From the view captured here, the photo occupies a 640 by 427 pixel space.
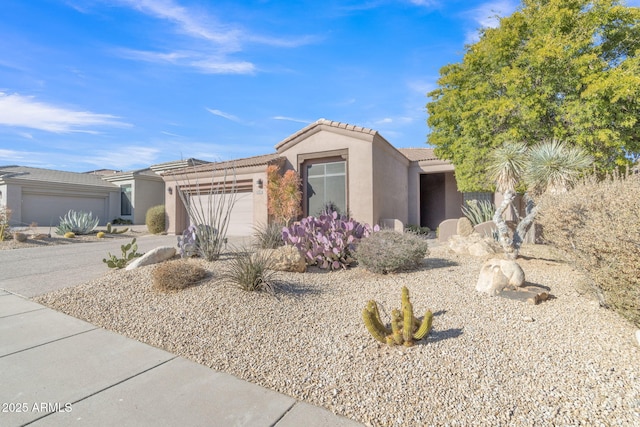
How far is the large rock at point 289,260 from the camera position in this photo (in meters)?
6.66

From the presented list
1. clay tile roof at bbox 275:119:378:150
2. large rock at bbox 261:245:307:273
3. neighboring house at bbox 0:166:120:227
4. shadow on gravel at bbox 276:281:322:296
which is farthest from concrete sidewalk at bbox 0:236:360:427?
neighboring house at bbox 0:166:120:227

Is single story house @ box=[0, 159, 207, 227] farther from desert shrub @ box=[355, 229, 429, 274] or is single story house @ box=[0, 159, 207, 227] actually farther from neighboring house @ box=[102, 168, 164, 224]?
desert shrub @ box=[355, 229, 429, 274]

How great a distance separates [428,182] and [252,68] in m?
15.1

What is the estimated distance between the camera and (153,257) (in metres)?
7.59

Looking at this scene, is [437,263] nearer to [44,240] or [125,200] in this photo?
[44,240]

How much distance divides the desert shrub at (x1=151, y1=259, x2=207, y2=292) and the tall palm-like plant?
6.85 m

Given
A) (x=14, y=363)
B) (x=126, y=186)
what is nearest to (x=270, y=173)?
(x=14, y=363)

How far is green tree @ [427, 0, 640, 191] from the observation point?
9.20 m

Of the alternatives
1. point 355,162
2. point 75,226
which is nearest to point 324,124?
point 355,162

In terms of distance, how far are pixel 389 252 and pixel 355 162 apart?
6.79 meters

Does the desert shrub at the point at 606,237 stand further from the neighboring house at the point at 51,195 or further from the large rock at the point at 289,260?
the neighboring house at the point at 51,195

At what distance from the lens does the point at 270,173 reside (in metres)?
13.5

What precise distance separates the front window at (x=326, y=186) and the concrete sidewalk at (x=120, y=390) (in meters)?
10.1

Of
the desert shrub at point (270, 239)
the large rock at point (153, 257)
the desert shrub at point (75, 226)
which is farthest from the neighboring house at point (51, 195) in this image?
the desert shrub at point (270, 239)
